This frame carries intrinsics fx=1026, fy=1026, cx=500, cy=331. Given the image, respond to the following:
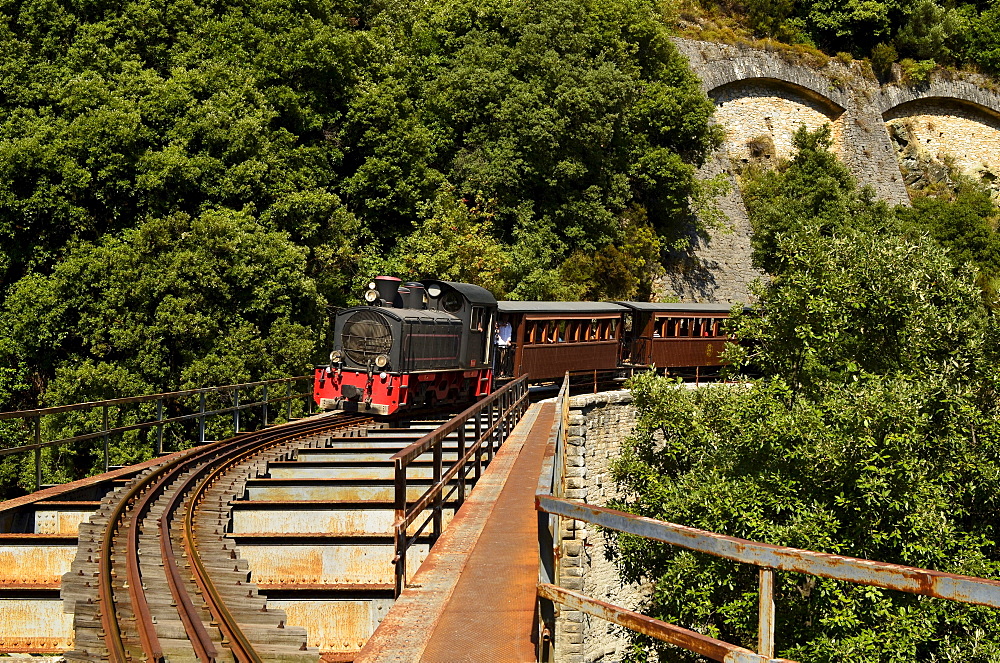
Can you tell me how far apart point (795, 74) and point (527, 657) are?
51809 mm

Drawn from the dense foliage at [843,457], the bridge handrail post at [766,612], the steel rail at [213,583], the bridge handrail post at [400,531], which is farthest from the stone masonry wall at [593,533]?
the bridge handrail post at [766,612]

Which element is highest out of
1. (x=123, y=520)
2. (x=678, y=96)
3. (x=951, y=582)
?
(x=678, y=96)

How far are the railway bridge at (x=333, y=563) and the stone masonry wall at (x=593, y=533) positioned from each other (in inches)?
6.1

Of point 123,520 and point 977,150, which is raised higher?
point 977,150

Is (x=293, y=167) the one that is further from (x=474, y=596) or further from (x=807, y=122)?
(x=807, y=122)

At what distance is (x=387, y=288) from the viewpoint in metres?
20.1

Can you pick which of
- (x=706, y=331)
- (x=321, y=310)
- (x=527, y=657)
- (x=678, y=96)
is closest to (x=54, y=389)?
(x=321, y=310)

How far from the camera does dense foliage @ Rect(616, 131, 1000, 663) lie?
47.9ft

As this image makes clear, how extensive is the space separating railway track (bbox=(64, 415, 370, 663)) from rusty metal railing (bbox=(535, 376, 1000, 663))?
2.64 meters

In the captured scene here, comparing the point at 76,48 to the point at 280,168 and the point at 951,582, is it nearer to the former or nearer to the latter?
the point at 280,168

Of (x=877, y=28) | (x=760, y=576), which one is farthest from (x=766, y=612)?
(x=877, y=28)

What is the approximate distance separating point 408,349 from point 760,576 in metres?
15.4

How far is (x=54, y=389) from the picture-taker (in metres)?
24.2

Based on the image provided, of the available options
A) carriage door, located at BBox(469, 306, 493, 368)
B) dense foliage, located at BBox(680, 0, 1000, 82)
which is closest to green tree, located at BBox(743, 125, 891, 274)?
dense foliage, located at BBox(680, 0, 1000, 82)
